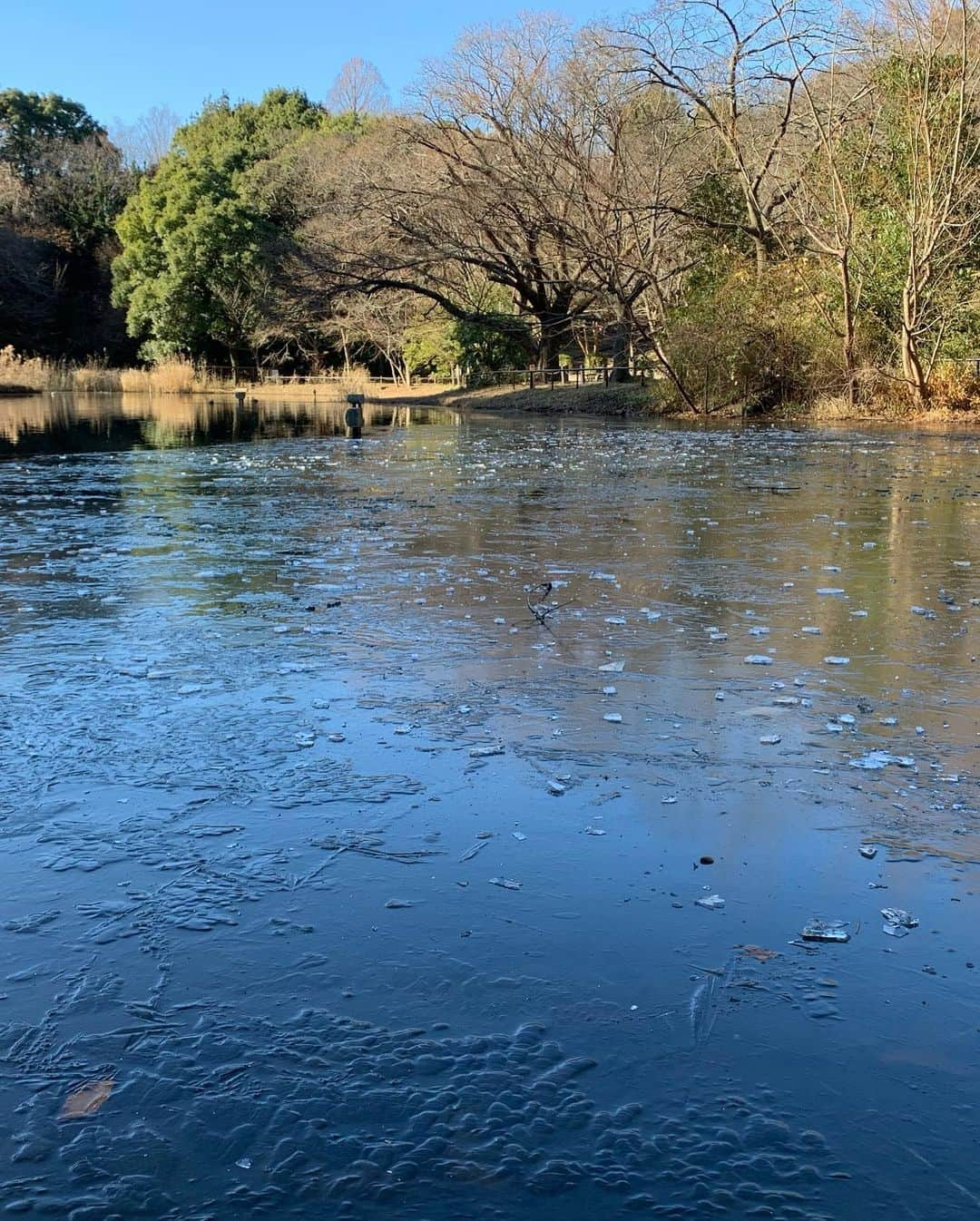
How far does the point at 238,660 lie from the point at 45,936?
292 cm

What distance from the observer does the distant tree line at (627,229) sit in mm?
25531

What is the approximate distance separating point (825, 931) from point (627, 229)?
31137 mm

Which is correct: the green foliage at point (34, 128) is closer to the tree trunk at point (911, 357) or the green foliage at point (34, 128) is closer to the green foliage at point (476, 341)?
the green foliage at point (476, 341)

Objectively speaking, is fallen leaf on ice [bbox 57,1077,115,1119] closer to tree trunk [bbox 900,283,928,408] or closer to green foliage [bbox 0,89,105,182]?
tree trunk [bbox 900,283,928,408]

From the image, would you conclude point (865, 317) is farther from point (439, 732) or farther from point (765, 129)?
point (439, 732)

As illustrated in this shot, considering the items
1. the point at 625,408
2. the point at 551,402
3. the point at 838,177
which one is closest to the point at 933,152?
the point at 838,177

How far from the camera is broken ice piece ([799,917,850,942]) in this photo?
10.9 feet

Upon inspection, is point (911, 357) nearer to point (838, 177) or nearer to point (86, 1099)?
point (838, 177)

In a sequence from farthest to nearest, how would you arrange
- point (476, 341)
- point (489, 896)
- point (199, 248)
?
point (199, 248)
point (476, 341)
point (489, 896)

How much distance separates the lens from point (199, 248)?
53.5 metres

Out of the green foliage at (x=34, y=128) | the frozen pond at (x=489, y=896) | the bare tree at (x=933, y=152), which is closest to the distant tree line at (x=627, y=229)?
the bare tree at (x=933, y=152)

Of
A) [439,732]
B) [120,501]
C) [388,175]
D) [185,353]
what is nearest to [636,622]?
[439,732]

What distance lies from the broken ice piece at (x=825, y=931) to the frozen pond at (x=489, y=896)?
3cm

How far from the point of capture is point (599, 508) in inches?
480
